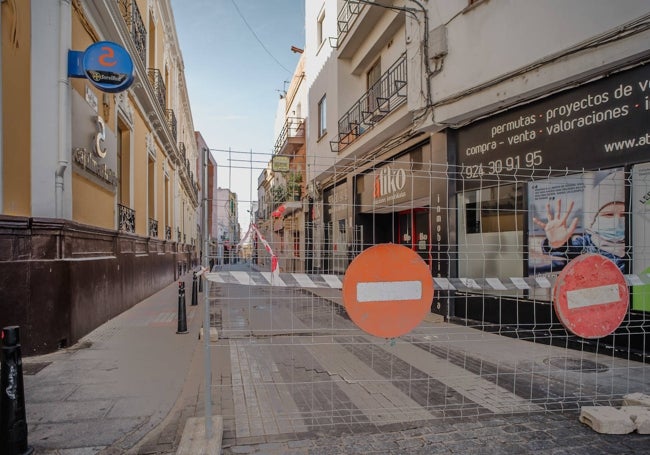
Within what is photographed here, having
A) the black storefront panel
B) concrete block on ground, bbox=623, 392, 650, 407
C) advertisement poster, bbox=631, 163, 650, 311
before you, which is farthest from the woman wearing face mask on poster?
concrete block on ground, bbox=623, 392, 650, 407

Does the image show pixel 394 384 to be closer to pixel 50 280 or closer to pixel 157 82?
pixel 50 280

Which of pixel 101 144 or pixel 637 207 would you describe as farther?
pixel 101 144

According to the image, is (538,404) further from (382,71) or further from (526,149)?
(382,71)

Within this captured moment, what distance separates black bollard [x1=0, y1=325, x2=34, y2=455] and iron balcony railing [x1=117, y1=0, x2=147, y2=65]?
948 cm

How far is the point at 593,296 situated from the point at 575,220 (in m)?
2.74

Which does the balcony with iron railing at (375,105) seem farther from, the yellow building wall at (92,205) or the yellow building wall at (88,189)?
the yellow building wall at (92,205)

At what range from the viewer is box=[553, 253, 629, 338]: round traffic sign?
391cm

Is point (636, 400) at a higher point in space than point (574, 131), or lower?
lower


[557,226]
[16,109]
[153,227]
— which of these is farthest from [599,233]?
[153,227]

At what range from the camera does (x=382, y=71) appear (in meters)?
12.4

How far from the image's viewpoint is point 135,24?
1172 centimetres

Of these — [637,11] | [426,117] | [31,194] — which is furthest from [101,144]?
[637,11]

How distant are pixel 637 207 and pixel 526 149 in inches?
78.7

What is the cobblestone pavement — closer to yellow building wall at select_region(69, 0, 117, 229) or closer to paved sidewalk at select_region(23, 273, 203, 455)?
paved sidewalk at select_region(23, 273, 203, 455)
